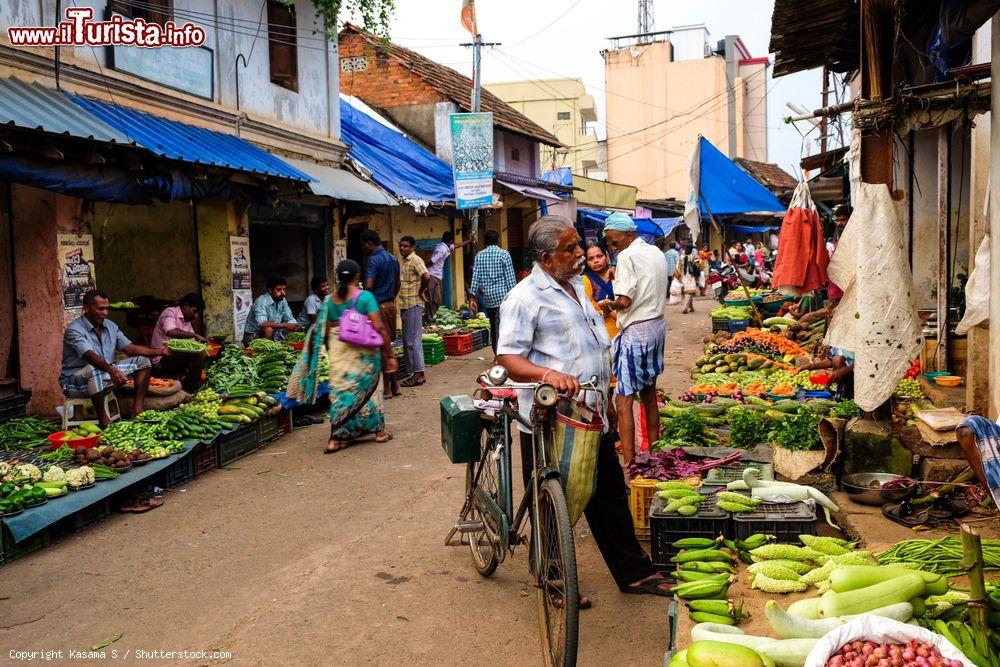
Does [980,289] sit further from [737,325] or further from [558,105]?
[558,105]

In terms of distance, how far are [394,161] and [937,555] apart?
15.7 meters

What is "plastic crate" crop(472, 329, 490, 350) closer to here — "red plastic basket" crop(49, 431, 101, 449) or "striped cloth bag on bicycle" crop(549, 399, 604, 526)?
"red plastic basket" crop(49, 431, 101, 449)

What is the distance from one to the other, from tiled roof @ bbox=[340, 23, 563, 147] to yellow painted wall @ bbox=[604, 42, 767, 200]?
27.0 meters

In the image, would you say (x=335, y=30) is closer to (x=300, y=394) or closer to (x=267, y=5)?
(x=267, y=5)

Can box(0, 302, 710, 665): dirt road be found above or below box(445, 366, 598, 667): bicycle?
below

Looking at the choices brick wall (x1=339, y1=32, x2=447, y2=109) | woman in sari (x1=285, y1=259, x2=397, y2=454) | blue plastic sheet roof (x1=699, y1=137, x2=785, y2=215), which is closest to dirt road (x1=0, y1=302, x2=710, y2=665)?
woman in sari (x1=285, y1=259, x2=397, y2=454)

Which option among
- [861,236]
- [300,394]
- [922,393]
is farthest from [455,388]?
[861,236]

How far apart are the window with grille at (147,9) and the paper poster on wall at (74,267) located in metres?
2.82

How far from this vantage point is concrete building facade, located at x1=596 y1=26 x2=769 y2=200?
172 ft

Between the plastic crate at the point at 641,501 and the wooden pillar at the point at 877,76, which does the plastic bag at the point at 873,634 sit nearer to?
the plastic crate at the point at 641,501

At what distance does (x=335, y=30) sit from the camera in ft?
48.3

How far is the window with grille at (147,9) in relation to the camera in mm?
9719

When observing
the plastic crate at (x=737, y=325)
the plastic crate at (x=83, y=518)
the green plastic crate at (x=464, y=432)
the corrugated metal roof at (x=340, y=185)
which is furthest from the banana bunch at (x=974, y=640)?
the plastic crate at (x=737, y=325)

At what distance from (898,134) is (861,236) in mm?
937
